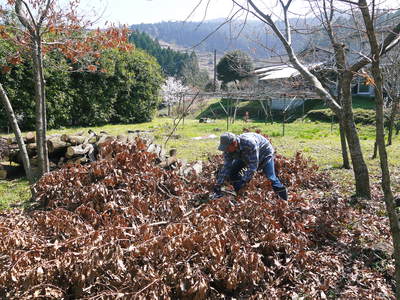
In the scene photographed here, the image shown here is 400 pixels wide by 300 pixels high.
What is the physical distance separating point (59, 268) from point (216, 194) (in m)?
2.27

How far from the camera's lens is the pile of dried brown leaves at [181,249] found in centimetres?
236

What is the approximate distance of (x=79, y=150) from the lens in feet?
22.3

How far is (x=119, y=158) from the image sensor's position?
15.0 feet

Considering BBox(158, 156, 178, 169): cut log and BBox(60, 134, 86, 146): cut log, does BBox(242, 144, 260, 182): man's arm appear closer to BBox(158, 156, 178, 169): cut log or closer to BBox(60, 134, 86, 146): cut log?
BBox(158, 156, 178, 169): cut log

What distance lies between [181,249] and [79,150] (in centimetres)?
488

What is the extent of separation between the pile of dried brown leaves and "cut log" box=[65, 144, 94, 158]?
8.71 feet

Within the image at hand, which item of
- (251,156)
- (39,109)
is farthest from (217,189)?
(39,109)

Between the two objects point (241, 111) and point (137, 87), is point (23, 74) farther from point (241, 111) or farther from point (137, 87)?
point (241, 111)

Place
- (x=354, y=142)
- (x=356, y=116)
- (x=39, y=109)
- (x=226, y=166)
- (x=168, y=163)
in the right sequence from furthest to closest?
(x=356, y=116), (x=168, y=163), (x=354, y=142), (x=39, y=109), (x=226, y=166)

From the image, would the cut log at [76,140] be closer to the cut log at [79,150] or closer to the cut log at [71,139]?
the cut log at [71,139]

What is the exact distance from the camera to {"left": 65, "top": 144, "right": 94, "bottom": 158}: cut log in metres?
6.71

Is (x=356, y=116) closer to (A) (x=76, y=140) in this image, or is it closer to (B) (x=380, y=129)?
(A) (x=76, y=140)

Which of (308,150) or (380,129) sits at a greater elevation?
(380,129)

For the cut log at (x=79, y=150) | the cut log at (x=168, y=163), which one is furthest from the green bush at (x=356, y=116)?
the cut log at (x=79, y=150)
